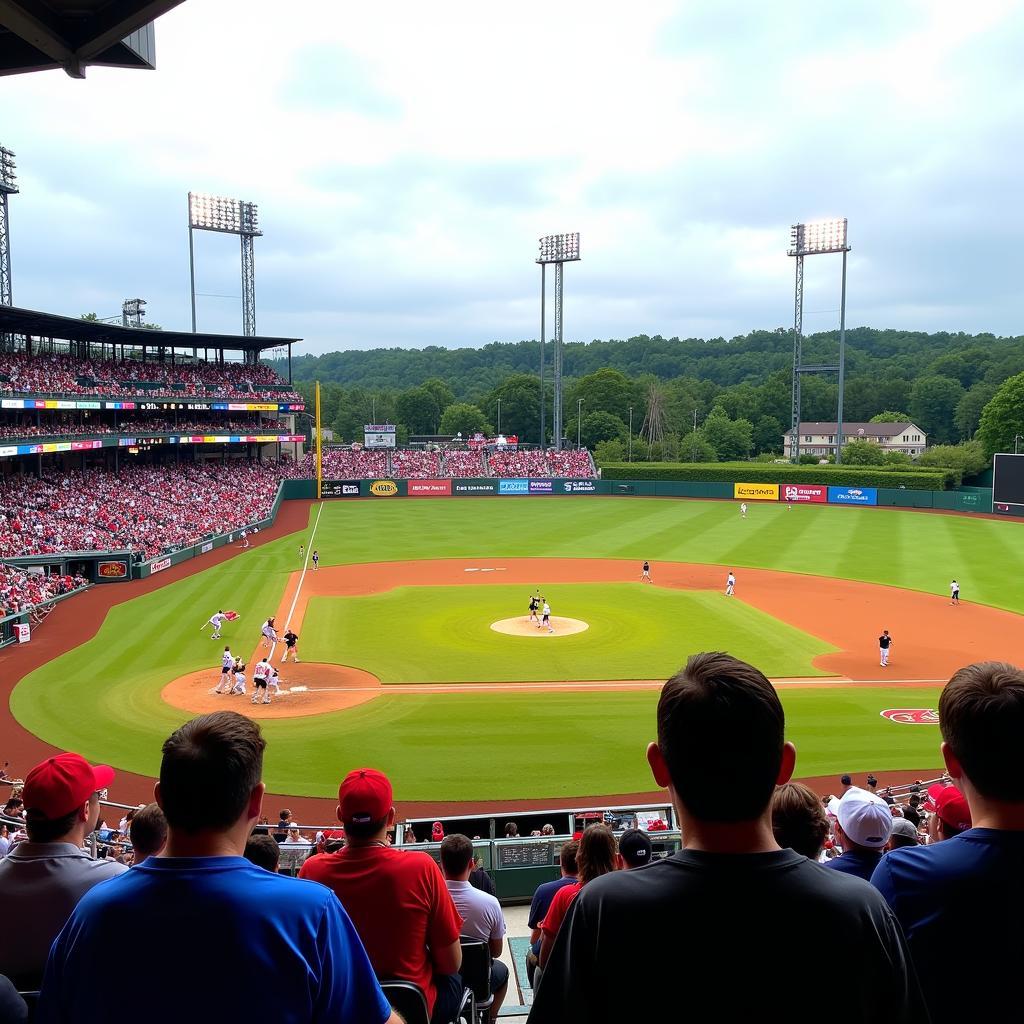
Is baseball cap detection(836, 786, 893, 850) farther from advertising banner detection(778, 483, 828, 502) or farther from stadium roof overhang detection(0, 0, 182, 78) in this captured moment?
advertising banner detection(778, 483, 828, 502)

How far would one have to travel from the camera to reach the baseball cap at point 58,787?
413 cm

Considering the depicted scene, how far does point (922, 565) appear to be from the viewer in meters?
46.6

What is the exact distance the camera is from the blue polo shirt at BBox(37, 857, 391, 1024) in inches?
102

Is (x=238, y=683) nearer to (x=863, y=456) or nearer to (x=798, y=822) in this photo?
(x=798, y=822)

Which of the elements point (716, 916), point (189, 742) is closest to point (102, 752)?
point (189, 742)

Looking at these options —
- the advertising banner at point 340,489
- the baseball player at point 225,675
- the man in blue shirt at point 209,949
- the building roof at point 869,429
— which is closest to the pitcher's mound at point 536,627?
the baseball player at point 225,675

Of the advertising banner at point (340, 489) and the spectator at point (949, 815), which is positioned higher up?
the spectator at point (949, 815)

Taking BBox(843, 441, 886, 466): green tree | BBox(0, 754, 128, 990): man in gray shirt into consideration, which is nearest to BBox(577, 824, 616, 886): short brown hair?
BBox(0, 754, 128, 990): man in gray shirt

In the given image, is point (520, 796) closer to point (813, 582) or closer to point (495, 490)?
point (813, 582)

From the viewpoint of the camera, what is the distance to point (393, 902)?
4418 millimetres

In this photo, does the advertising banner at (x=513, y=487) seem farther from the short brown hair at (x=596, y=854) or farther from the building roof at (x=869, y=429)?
the short brown hair at (x=596, y=854)

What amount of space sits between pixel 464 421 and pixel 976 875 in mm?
153960

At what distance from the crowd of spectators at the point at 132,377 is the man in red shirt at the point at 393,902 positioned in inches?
2020

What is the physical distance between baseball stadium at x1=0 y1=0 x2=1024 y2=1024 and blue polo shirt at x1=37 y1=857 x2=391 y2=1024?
0.01m
